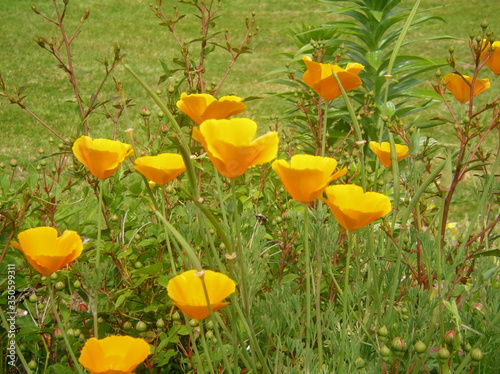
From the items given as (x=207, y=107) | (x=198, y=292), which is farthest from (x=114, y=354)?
(x=207, y=107)

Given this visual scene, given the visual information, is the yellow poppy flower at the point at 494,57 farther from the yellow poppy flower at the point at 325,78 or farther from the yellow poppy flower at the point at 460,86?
the yellow poppy flower at the point at 325,78

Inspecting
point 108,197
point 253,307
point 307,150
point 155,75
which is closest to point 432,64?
point 307,150

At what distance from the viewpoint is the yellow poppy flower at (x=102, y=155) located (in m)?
1.21

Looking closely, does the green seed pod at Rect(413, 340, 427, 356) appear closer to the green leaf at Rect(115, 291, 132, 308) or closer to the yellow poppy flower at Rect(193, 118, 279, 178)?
→ the yellow poppy flower at Rect(193, 118, 279, 178)

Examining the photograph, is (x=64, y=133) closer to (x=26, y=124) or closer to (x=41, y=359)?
(x=26, y=124)

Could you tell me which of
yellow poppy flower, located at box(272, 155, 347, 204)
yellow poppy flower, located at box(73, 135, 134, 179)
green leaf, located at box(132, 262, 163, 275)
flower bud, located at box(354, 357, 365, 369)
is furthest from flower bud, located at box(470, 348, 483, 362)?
green leaf, located at box(132, 262, 163, 275)

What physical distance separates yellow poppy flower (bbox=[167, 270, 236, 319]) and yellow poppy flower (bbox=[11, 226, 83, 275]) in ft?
0.81

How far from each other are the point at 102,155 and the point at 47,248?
0.64 ft

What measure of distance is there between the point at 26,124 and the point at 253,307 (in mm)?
5006

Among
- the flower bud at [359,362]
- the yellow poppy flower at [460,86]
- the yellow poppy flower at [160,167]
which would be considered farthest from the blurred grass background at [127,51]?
the flower bud at [359,362]

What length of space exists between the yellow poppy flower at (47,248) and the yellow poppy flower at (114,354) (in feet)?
0.63

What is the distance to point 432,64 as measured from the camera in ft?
11.0

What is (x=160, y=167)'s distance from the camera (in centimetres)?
123

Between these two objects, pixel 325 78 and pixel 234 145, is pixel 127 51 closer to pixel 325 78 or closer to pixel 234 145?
pixel 325 78
